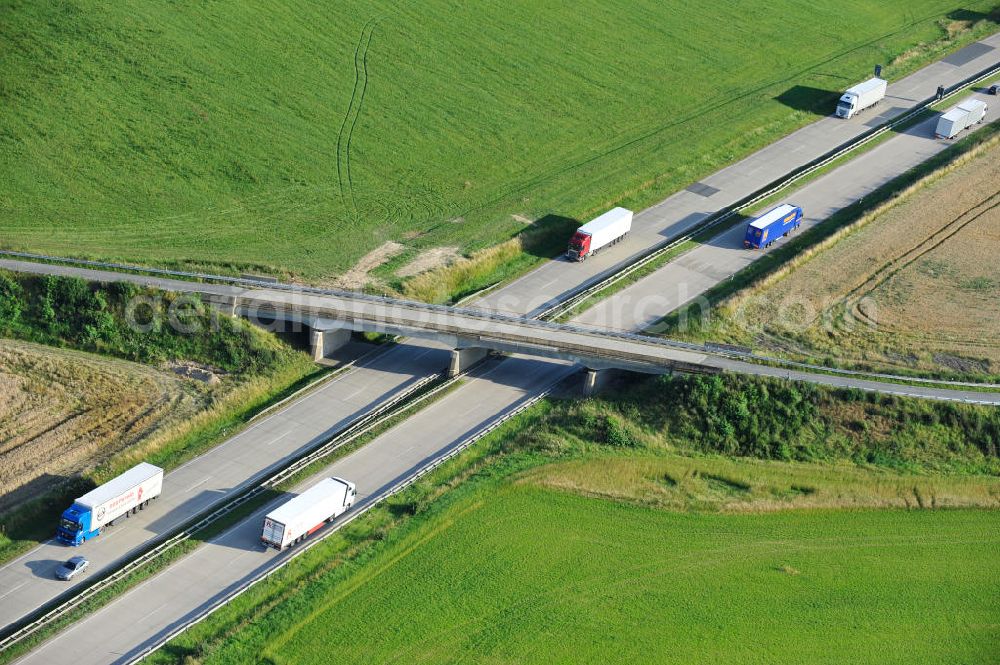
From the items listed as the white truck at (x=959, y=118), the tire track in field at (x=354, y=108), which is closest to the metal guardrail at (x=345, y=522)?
the tire track in field at (x=354, y=108)

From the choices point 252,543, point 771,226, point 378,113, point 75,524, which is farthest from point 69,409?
point 771,226

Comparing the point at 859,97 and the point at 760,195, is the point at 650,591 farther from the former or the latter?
the point at 859,97

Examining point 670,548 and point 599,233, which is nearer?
point 670,548

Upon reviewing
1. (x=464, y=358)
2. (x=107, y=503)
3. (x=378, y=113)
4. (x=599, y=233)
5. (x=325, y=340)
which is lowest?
(x=107, y=503)

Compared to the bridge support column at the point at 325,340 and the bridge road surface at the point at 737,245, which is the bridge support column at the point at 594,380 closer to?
the bridge road surface at the point at 737,245

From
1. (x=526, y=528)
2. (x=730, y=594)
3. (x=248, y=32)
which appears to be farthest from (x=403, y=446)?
(x=248, y=32)
